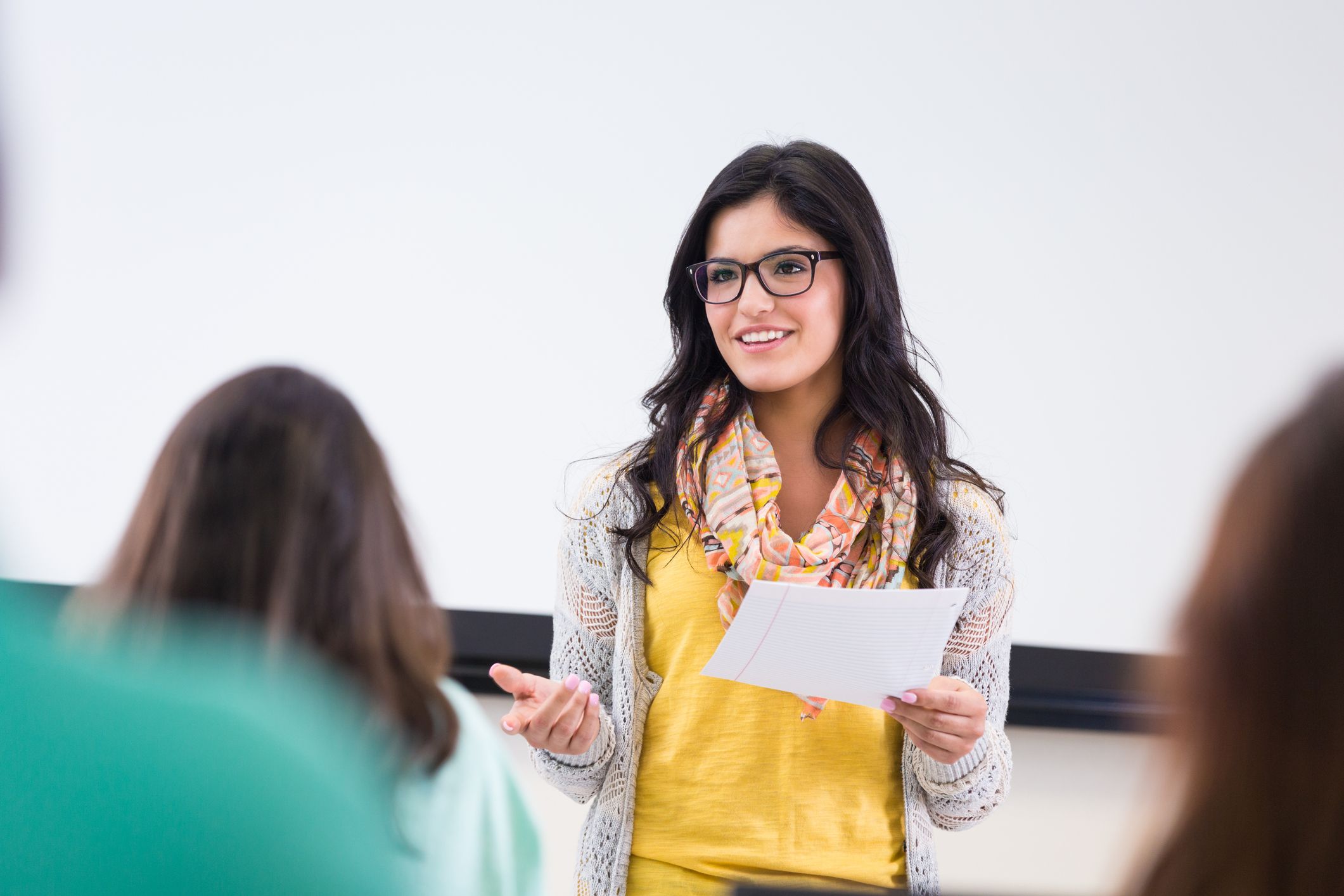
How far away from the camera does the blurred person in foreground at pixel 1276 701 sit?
0.58 m

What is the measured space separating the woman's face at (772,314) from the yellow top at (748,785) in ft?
0.99

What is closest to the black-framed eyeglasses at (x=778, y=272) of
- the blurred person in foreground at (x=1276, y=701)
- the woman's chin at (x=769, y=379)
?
the woman's chin at (x=769, y=379)

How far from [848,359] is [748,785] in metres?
0.61

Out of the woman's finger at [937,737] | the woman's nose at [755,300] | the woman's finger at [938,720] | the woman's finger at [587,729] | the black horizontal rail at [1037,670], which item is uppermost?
the woman's nose at [755,300]

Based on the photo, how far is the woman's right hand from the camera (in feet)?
4.27

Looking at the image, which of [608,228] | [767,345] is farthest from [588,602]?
[608,228]

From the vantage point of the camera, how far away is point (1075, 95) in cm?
226

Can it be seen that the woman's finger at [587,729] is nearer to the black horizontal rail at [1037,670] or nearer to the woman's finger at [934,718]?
the woman's finger at [934,718]

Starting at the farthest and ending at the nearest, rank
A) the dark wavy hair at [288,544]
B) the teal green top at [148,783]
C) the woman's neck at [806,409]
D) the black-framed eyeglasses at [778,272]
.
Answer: the woman's neck at [806,409]
the black-framed eyeglasses at [778,272]
the dark wavy hair at [288,544]
the teal green top at [148,783]

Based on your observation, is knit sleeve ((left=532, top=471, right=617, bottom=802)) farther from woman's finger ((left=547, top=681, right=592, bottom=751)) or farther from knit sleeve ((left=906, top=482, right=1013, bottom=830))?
knit sleeve ((left=906, top=482, right=1013, bottom=830))

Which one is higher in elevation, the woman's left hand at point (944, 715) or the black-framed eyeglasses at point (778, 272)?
the black-framed eyeglasses at point (778, 272)

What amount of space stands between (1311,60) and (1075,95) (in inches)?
20.4

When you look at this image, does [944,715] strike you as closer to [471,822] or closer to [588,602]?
[588,602]

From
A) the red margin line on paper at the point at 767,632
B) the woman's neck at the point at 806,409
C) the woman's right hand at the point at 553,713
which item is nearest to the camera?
the red margin line on paper at the point at 767,632
